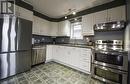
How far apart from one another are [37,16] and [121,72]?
13.4ft

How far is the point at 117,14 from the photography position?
253 centimetres

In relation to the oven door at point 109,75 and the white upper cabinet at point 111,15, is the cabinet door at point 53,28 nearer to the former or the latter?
the white upper cabinet at point 111,15

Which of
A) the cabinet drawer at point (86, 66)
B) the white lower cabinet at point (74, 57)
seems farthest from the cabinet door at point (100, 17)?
the cabinet drawer at point (86, 66)

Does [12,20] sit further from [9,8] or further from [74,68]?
[74,68]

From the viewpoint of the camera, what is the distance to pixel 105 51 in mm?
2283

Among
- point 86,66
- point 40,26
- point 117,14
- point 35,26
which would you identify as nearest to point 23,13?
point 35,26

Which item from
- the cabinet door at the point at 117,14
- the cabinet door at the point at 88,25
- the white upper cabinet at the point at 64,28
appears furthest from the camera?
the white upper cabinet at the point at 64,28

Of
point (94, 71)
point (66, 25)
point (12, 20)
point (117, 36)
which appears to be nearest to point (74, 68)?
point (94, 71)

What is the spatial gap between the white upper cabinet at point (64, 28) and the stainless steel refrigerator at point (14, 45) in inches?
82.3

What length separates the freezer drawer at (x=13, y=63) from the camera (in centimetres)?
218

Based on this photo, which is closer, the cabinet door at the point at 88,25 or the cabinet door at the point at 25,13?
the cabinet door at the point at 25,13

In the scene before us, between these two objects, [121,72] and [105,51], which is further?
[105,51]

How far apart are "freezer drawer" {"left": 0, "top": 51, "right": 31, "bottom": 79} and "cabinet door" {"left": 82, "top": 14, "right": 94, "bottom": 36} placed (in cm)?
249

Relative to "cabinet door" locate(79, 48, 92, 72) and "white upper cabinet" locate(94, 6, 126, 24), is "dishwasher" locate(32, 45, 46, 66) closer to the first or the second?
"cabinet door" locate(79, 48, 92, 72)
